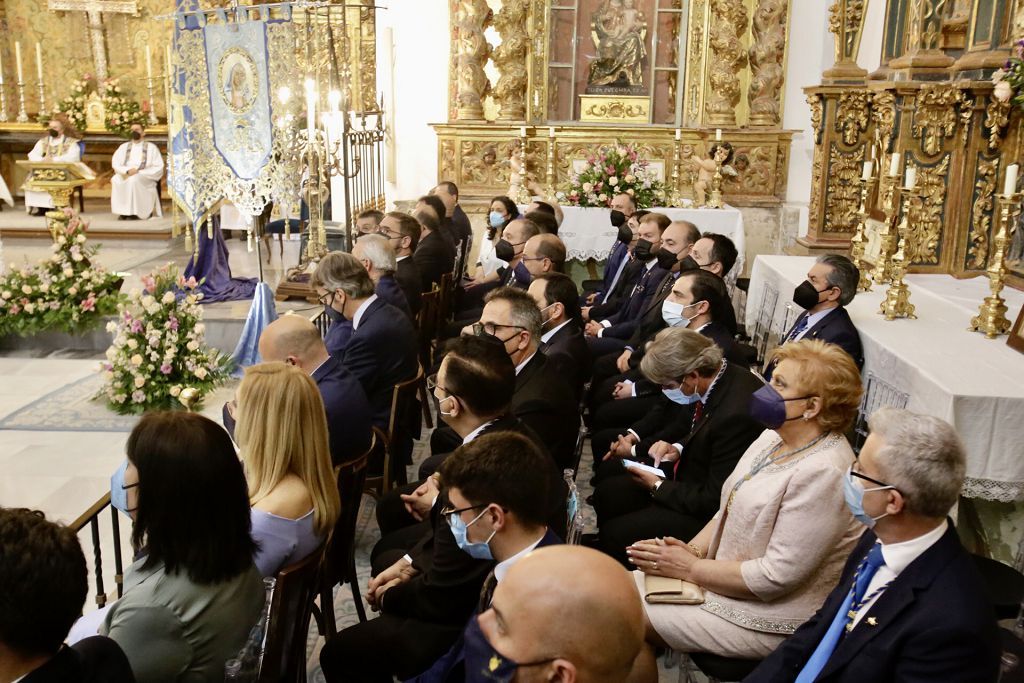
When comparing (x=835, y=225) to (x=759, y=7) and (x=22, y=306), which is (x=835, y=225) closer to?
(x=759, y=7)

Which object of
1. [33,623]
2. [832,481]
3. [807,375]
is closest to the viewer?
[33,623]

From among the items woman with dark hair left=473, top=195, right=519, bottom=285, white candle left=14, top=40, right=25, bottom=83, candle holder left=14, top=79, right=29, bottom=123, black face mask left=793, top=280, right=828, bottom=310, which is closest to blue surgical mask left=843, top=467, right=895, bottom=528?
black face mask left=793, top=280, right=828, bottom=310

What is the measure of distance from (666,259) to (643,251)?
0.42 meters

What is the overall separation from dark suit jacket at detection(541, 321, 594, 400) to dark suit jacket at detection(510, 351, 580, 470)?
57 cm

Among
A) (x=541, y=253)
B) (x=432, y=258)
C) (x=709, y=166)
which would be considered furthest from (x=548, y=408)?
(x=709, y=166)

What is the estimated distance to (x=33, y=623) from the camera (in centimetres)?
177

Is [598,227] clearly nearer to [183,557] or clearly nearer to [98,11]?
[183,557]

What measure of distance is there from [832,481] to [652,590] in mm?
652

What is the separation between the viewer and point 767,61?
10758 mm

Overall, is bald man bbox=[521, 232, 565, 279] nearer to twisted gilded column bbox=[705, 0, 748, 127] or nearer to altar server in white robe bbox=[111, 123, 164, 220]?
twisted gilded column bbox=[705, 0, 748, 127]

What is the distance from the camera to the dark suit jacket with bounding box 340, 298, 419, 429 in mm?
4480

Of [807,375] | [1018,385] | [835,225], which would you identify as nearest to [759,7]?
[835,225]

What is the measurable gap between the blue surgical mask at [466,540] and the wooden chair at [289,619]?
1.32 ft

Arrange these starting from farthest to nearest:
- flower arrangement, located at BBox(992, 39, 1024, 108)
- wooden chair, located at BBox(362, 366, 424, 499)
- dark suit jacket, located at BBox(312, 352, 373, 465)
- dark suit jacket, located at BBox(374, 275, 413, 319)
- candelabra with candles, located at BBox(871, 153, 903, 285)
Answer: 1. candelabra with candles, located at BBox(871, 153, 903, 285)
2. dark suit jacket, located at BBox(374, 275, 413, 319)
3. flower arrangement, located at BBox(992, 39, 1024, 108)
4. wooden chair, located at BBox(362, 366, 424, 499)
5. dark suit jacket, located at BBox(312, 352, 373, 465)
